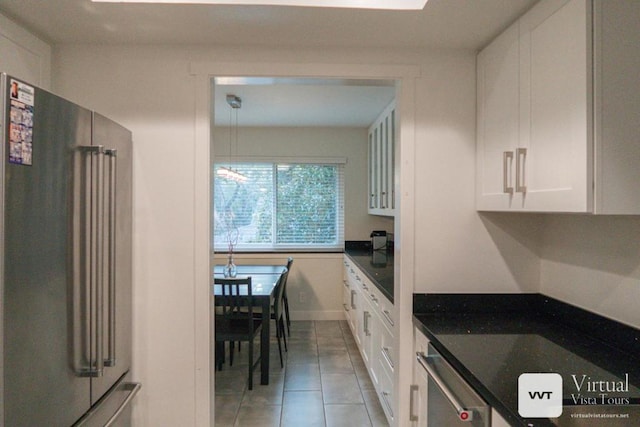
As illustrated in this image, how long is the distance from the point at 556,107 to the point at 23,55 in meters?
2.22

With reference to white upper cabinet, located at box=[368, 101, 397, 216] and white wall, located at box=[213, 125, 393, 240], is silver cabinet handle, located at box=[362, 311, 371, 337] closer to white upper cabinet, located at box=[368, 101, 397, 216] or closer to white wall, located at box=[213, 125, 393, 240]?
white upper cabinet, located at box=[368, 101, 397, 216]

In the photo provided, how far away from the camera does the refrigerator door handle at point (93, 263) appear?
136 cm

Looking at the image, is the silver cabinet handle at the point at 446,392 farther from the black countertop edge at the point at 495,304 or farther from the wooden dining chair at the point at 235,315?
the wooden dining chair at the point at 235,315

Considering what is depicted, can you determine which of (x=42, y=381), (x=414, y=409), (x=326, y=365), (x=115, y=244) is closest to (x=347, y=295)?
(x=326, y=365)

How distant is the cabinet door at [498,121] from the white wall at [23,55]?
7.01 feet

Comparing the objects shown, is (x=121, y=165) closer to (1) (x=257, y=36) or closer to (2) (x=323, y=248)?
(1) (x=257, y=36)

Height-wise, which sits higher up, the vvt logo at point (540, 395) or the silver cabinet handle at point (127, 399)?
the vvt logo at point (540, 395)

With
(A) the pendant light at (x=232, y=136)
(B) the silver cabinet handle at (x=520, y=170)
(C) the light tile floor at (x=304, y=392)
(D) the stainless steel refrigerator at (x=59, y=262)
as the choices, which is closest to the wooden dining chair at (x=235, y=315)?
(C) the light tile floor at (x=304, y=392)

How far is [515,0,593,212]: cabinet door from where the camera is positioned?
Result: 1.19 metres

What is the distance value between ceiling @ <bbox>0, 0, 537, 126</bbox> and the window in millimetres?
2918

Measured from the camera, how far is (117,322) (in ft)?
5.32

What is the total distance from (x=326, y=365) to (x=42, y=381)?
8.39 ft

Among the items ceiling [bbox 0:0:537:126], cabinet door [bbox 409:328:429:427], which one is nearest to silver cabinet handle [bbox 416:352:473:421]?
cabinet door [bbox 409:328:429:427]

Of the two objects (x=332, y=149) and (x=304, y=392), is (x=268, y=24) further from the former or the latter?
(x=332, y=149)
